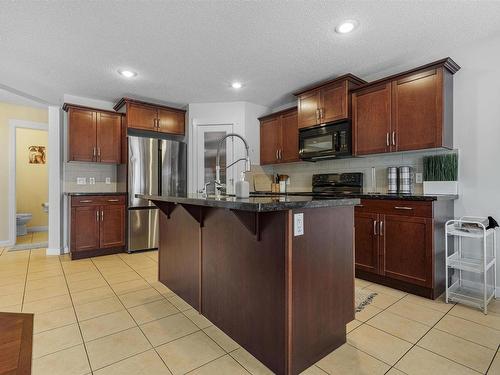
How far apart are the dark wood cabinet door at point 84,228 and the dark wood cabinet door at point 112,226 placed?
2.7 inches

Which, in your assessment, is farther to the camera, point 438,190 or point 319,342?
point 438,190

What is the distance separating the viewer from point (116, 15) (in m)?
2.33

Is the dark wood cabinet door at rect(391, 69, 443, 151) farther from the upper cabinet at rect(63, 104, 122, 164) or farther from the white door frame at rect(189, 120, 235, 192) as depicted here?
the upper cabinet at rect(63, 104, 122, 164)

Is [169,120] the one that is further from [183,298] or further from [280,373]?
[280,373]

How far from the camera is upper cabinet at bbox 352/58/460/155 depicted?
2703 mm

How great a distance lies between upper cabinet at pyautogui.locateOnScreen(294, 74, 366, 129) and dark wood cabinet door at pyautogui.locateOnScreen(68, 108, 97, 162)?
320 centimetres

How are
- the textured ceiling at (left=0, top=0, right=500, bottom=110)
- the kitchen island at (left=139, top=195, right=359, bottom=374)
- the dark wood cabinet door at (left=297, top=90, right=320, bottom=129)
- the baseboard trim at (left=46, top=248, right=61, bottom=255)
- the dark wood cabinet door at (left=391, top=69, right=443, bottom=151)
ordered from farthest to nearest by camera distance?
1. the baseboard trim at (left=46, top=248, right=61, bottom=255)
2. the dark wood cabinet door at (left=297, top=90, right=320, bottom=129)
3. the dark wood cabinet door at (left=391, top=69, right=443, bottom=151)
4. the textured ceiling at (left=0, top=0, right=500, bottom=110)
5. the kitchen island at (left=139, top=195, right=359, bottom=374)

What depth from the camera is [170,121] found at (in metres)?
4.80

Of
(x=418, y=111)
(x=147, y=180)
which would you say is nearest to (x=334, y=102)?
(x=418, y=111)

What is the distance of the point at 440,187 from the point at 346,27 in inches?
73.8

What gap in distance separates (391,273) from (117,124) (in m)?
4.44

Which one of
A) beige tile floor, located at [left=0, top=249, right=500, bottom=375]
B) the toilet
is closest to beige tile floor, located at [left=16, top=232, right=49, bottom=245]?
the toilet

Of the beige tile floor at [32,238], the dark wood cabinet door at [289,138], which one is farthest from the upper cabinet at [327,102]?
the beige tile floor at [32,238]

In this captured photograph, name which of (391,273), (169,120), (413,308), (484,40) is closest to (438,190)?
(391,273)
